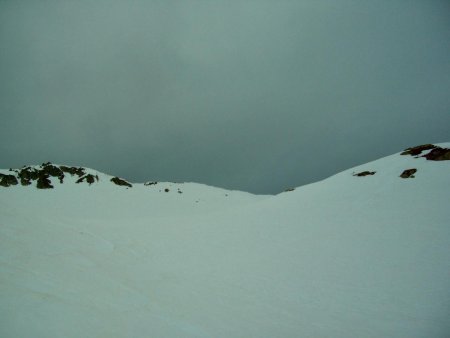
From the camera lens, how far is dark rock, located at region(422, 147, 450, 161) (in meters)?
19.8

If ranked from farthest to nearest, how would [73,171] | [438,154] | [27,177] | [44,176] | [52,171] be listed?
[73,171] < [52,171] < [27,177] < [44,176] < [438,154]

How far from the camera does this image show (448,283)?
8.27 m

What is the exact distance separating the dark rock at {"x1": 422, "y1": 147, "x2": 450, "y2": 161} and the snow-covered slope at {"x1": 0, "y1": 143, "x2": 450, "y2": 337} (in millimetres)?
1694

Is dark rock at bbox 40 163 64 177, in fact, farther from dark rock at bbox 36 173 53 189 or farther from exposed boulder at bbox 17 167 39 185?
dark rock at bbox 36 173 53 189

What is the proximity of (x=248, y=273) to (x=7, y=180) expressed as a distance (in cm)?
3938

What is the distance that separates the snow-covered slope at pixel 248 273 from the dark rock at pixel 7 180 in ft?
93.8

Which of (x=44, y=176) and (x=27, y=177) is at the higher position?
(x=44, y=176)

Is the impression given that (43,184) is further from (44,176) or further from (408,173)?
(408,173)

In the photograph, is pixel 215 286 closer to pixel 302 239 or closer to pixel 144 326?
pixel 144 326

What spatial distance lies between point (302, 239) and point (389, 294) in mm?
5805

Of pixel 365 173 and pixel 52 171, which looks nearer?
pixel 365 173

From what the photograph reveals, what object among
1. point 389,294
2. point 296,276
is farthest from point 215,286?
point 389,294

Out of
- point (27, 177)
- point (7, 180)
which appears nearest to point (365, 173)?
point (7, 180)

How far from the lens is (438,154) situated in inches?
804
